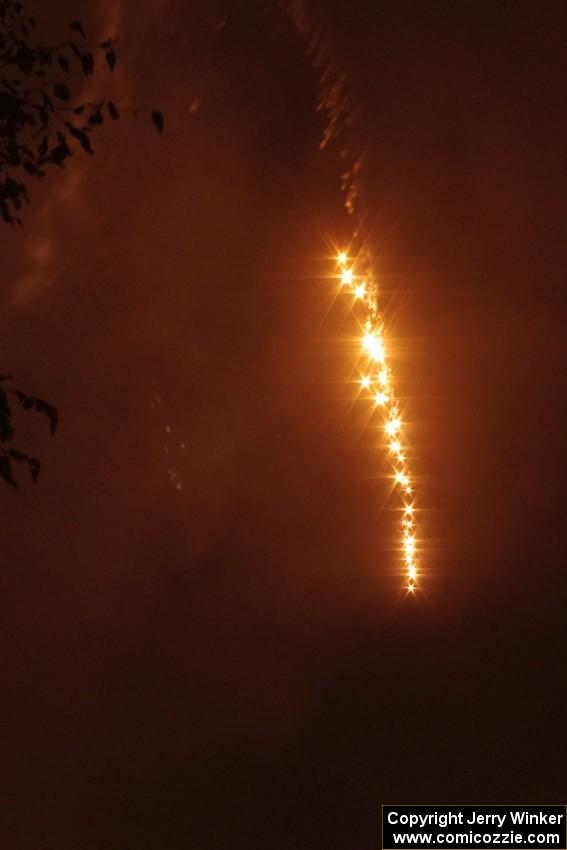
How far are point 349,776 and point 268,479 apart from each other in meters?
1.86

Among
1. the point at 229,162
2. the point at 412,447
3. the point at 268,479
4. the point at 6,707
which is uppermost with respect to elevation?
the point at 229,162

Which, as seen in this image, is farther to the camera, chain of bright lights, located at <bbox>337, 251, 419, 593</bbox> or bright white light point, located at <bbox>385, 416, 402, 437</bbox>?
bright white light point, located at <bbox>385, 416, 402, 437</bbox>

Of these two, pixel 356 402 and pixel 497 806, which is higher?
pixel 356 402

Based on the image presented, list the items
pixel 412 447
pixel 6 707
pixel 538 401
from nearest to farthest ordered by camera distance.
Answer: pixel 6 707 < pixel 538 401 < pixel 412 447

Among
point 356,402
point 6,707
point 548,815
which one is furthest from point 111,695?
point 548,815

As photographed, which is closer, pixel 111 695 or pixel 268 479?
pixel 111 695

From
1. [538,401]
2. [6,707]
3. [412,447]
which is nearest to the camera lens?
[6,707]

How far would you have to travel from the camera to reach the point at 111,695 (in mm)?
5777

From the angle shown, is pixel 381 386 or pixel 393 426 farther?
pixel 393 426

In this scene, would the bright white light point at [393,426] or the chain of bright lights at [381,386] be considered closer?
the chain of bright lights at [381,386]

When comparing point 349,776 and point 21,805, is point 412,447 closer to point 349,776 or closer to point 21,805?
point 349,776

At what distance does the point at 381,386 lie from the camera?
649 cm

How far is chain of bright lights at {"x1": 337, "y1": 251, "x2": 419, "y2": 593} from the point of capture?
6.16 m

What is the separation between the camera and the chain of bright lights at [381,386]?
616 centimetres
